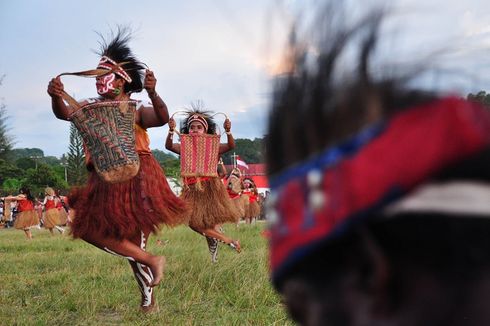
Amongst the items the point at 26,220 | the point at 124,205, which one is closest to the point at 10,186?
the point at 26,220

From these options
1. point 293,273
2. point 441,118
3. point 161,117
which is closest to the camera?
point 441,118

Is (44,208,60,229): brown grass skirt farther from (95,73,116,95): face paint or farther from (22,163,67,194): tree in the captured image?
(22,163,67,194): tree

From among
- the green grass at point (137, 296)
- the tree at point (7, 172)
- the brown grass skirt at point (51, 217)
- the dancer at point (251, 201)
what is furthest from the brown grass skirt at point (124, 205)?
the tree at point (7, 172)

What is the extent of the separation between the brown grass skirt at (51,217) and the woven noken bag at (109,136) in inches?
516

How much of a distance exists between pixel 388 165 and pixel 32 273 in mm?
7060

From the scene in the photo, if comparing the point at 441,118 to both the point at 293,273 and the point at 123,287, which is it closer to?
the point at 293,273

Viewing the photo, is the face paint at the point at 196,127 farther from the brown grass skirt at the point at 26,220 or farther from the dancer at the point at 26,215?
the brown grass skirt at the point at 26,220

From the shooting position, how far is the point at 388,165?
2.53ft

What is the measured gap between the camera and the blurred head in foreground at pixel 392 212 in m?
0.76

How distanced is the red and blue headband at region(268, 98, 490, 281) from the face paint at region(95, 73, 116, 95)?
396cm

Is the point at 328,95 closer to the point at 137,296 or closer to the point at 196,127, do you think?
the point at 137,296

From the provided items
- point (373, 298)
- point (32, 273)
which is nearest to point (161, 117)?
point (32, 273)

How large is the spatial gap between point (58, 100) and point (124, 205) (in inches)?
35.9

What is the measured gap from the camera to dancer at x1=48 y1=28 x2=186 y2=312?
4.48 meters
